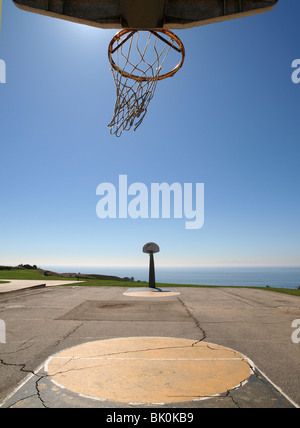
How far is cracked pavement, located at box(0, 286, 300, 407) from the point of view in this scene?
413 centimetres

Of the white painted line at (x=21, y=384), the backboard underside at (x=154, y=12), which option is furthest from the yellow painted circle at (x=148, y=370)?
the backboard underside at (x=154, y=12)

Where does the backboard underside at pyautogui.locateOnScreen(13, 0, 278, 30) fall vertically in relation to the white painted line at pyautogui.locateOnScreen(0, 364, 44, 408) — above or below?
above

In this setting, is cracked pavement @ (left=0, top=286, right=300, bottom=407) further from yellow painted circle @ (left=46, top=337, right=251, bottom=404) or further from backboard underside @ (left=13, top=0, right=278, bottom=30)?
backboard underside @ (left=13, top=0, right=278, bottom=30)

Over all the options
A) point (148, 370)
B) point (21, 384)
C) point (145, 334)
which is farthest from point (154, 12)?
point (145, 334)

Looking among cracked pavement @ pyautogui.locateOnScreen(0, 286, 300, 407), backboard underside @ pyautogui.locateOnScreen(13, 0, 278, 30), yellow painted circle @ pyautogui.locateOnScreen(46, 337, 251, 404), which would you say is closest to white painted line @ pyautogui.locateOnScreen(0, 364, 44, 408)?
cracked pavement @ pyautogui.locateOnScreen(0, 286, 300, 407)

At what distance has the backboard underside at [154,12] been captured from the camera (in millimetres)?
5664

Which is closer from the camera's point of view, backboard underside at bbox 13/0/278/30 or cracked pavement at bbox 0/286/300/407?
cracked pavement at bbox 0/286/300/407

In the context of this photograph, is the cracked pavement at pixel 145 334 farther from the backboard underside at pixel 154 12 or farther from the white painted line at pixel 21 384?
the backboard underside at pixel 154 12

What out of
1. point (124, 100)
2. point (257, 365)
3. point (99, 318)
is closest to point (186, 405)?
point (257, 365)

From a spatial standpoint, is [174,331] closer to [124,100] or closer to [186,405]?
[186,405]

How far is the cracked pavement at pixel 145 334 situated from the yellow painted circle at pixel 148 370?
23 centimetres

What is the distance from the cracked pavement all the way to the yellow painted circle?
226 mm

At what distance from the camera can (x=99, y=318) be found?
32.9ft
